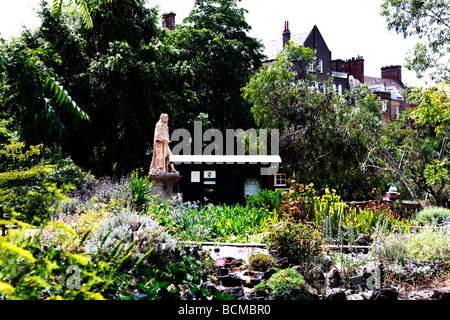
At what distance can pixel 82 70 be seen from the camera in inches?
722

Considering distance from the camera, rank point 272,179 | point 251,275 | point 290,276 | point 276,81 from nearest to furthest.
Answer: point 290,276, point 251,275, point 276,81, point 272,179

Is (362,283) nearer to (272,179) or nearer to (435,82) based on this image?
(435,82)

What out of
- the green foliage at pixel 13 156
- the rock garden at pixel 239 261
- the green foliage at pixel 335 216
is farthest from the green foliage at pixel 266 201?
the green foliage at pixel 13 156

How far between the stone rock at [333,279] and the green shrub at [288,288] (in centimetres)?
63

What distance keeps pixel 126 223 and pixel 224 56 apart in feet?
60.8

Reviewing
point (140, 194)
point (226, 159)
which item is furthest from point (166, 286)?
point (226, 159)

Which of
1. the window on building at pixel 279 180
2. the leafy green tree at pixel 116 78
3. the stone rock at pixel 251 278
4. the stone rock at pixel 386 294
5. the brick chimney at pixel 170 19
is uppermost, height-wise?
the brick chimney at pixel 170 19

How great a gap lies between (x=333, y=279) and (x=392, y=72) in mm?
50052

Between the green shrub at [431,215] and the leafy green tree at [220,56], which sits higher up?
the leafy green tree at [220,56]

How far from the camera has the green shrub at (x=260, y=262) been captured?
522 centimetres

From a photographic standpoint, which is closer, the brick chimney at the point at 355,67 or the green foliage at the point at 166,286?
the green foliage at the point at 166,286

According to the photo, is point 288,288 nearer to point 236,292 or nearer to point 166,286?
point 236,292

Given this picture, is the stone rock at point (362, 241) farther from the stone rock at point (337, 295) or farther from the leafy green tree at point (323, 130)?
the leafy green tree at point (323, 130)
